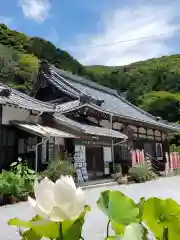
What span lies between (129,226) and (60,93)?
1740 centimetres

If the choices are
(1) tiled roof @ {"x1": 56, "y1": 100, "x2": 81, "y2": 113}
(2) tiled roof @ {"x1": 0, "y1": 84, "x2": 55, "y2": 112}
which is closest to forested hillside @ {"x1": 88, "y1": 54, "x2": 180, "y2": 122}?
(1) tiled roof @ {"x1": 56, "y1": 100, "x2": 81, "y2": 113}

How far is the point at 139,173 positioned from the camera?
1583cm

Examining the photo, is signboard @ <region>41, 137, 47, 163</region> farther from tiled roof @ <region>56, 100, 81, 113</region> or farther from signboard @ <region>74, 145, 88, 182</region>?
tiled roof @ <region>56, 100, 81, 113</region>

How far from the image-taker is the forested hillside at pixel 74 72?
107 ft

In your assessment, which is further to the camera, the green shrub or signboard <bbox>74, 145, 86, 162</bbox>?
signboard <bbox>74, 145, 86, 162</bbox>

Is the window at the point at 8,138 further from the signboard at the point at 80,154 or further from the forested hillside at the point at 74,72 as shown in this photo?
the forested hillside at the point at 74,72

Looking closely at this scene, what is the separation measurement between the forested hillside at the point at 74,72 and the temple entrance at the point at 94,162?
51.5 feet

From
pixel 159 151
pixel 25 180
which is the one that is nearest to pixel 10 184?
pixel 25 180

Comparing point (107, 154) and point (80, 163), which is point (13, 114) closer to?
point (80, 163)

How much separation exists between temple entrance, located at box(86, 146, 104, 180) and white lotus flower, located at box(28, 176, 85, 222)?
552 inches

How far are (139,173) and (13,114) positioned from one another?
22.5 feet

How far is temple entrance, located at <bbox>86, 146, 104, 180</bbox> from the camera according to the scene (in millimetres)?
15119

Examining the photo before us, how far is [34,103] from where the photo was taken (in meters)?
13.1

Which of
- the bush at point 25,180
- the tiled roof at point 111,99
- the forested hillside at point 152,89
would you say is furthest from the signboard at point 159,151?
the forested hillside at point 152,89
